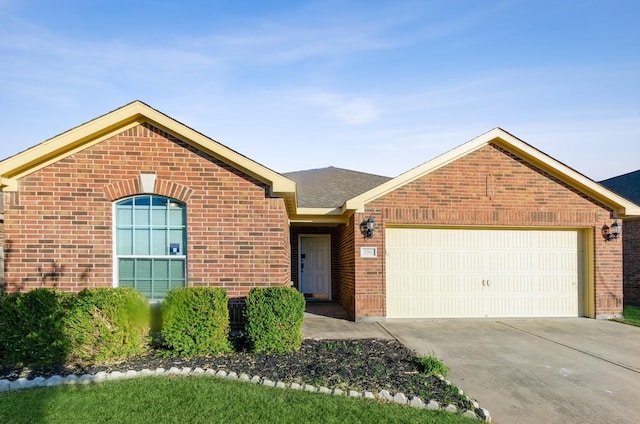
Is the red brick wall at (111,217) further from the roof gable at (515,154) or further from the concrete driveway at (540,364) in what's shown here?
the concrete driveway at (540,364)

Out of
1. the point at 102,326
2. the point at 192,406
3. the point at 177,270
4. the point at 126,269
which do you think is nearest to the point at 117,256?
the point at 126,269

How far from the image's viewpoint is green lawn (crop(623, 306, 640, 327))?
10836 mm

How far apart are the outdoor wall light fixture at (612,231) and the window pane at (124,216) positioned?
11.3 meters

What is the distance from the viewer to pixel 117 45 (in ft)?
30.9

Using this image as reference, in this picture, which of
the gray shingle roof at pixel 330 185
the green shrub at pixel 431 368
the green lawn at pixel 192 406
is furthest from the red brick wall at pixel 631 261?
the green lawn at pixel 192 406

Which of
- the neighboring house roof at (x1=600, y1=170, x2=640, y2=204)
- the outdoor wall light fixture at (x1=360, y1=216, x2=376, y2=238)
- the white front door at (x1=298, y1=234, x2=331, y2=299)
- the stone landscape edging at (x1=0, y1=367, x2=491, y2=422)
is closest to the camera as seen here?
the stone landscape edging at (x1=0, y1=367, x2=491, y2=422)

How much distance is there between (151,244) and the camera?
8.12 meters

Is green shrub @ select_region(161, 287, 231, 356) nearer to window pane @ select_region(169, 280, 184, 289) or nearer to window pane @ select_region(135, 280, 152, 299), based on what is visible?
window pane @ select_region(169, 280, 184, 289)

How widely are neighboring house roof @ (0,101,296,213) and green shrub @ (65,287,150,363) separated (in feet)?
9.05

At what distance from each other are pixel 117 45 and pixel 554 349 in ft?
34.4

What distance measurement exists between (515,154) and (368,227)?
429cm

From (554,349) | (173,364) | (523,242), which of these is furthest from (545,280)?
(173,364)

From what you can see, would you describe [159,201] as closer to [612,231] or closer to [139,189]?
[139,189]

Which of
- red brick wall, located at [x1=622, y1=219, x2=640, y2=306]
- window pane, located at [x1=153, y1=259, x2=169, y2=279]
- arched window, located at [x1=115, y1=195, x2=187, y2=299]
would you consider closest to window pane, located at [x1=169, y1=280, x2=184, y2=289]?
arched window, located at [x1=115, y1=195, x2=187, y2=299]
